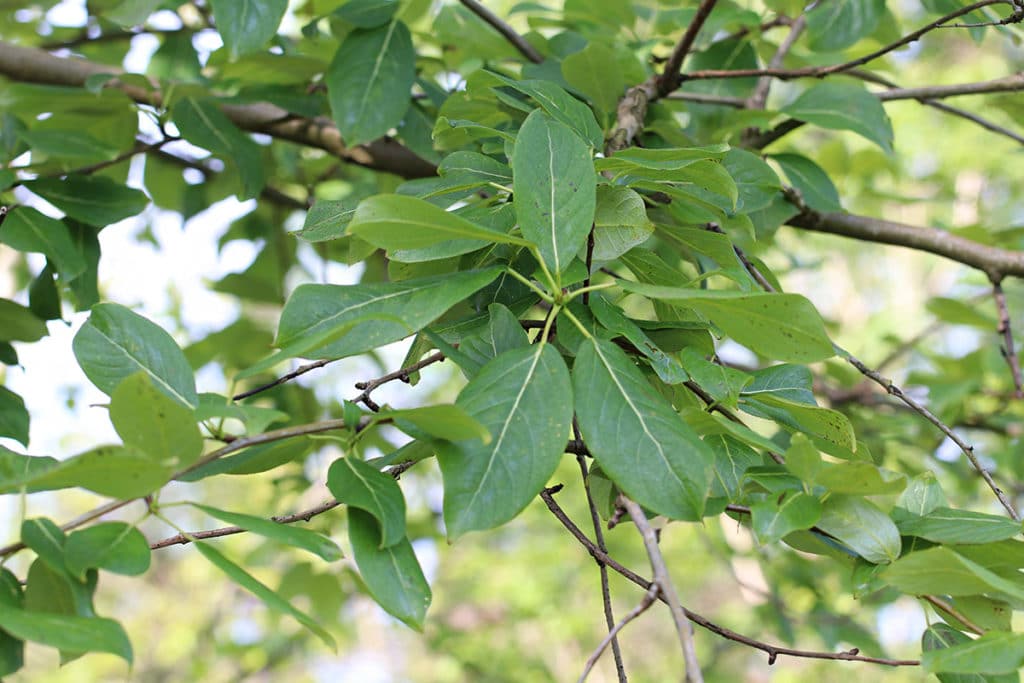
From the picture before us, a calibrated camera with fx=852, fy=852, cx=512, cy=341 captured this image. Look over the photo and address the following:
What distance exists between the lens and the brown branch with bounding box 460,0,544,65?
2.71 feet

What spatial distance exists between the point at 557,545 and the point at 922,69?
3422mm

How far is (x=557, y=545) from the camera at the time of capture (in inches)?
116

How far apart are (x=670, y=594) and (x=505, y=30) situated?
0.66 m

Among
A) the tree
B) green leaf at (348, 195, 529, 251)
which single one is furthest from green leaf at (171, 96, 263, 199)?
green leaf at (348, 195, 529, 251)

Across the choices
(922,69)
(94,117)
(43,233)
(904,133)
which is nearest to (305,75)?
(94,117)

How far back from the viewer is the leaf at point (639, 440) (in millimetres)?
406

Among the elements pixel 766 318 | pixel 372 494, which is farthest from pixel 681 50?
pixel 372 494

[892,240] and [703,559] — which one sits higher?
[892,240]

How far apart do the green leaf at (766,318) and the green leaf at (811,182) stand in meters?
0.49

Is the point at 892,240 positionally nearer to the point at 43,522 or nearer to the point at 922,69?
the point at 43,522

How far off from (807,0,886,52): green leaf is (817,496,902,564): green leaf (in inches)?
A: 24.8

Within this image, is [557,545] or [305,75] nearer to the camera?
[305,75]

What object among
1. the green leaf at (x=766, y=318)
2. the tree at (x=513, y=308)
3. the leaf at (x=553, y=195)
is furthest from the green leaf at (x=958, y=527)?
the leaf at (x=553, y=195)

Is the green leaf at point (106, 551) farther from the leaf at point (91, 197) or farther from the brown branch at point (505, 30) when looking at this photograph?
the brown branch at point (505, 30)
